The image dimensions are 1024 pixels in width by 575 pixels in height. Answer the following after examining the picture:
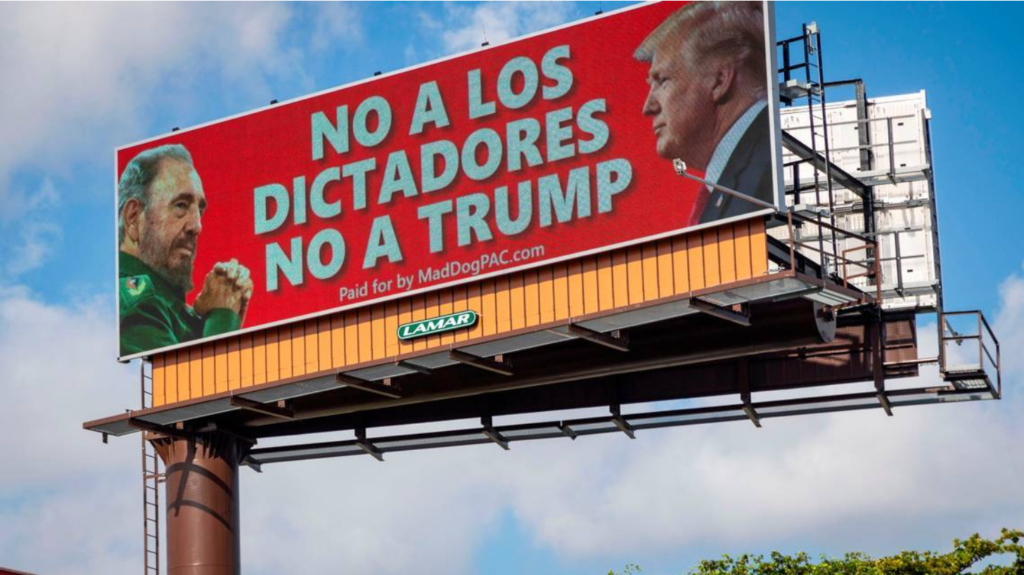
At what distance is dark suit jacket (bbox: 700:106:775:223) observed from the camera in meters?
31.0

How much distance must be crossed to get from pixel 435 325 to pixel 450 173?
3.02 meters

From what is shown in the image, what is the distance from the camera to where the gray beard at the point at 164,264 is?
3825 centimetres

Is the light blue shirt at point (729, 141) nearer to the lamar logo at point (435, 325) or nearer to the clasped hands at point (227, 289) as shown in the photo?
the lamar logo at point (435, 325)

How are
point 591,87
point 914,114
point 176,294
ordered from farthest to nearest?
point 176,294 < point 914,114 < point 591,87

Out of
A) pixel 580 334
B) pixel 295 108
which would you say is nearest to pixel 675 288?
pixel 580 334

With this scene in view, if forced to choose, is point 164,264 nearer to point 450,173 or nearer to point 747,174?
point 450,173

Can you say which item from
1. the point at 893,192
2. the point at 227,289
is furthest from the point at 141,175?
the point at 893,192

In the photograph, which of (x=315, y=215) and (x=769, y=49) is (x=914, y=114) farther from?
(x=315, y=215)

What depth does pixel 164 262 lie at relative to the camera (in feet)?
127

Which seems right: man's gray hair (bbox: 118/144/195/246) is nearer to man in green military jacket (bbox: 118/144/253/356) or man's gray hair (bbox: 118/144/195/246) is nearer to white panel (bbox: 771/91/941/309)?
man in green military jacket (bbox: 118/144/253/356)

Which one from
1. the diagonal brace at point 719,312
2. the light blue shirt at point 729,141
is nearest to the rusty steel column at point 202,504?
the diagonal brace at point 719,312

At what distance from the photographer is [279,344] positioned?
120 feet

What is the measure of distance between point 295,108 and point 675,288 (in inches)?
396

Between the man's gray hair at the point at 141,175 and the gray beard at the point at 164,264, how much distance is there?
678 mm
